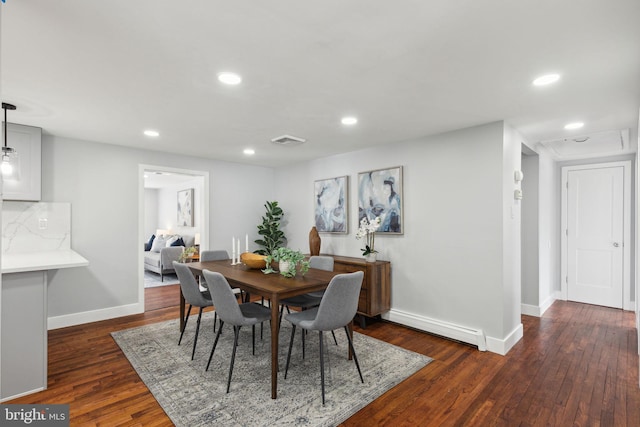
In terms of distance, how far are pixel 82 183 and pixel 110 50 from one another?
278cm

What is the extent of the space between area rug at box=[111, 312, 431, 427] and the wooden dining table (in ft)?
0.78

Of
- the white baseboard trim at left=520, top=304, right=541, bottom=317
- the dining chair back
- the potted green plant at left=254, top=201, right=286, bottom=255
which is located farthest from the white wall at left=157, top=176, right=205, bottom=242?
the white baseboard trim at left=520, top=304, right=541, bottom=317

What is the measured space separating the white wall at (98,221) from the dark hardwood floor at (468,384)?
385 millimetres

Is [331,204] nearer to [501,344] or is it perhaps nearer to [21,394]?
[501,344]

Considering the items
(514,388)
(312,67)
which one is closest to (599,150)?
(514,388)

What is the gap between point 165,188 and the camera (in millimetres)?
9461

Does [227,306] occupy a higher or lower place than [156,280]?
higher

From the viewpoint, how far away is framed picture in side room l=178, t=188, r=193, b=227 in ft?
26.2

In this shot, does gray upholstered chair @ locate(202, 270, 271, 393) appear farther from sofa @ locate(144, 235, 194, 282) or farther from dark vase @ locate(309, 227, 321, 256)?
sofa @ locate(144, 235, 194, 282)

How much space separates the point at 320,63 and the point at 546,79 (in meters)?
1.58

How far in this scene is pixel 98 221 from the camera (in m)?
4.12

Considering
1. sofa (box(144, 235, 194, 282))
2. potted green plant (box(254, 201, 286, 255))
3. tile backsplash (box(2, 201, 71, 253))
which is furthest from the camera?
sofa (box(144, 235, 194, 282))

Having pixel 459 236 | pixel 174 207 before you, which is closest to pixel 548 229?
pixel 459 236

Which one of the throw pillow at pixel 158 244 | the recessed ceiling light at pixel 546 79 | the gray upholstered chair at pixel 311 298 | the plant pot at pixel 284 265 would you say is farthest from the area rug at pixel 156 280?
the recessed ceiling light at pixel 546 79
